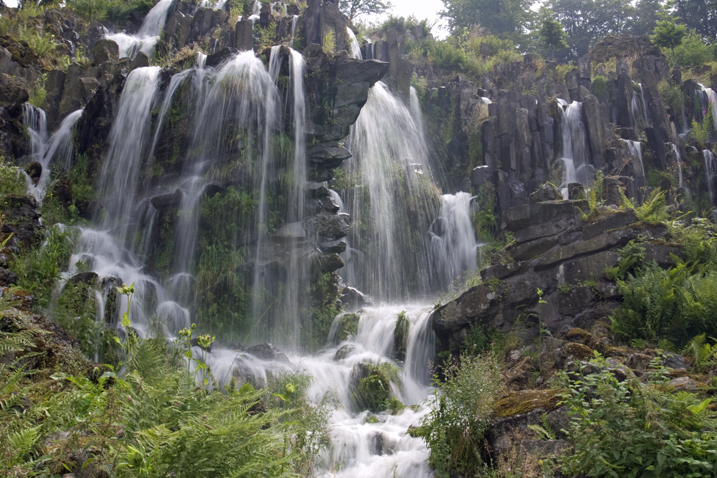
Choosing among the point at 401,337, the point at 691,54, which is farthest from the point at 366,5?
the point at 401,337

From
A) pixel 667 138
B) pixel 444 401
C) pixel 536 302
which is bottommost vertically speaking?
pixel 444 401

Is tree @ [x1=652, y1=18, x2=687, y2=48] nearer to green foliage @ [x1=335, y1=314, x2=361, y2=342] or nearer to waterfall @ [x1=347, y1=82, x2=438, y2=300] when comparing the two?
waterfall @ [x1=347, y1=82, x2=438, y2=300]

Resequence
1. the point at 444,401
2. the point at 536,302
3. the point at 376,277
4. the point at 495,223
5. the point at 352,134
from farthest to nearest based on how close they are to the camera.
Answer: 1. the point at 352,134
2. the point at 495,223
3. the point at 376,277
4. the point at 536,302
5. the point at 444,401

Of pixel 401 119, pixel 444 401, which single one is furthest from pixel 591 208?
pixel 401 119

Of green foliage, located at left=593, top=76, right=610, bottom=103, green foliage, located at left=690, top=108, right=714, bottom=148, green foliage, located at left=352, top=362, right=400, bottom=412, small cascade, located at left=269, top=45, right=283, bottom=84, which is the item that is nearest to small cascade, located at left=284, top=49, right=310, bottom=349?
small cascade, located at left=269, top=45, right=283, bottom=84

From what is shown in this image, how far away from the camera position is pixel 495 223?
15.7 m

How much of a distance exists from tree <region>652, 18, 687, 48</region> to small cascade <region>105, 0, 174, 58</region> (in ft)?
73.2

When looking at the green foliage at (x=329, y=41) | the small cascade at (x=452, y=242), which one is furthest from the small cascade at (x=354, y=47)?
the small cascade at (x=452, y=242)

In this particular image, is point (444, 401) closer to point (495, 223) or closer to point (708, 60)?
point (495, 223)

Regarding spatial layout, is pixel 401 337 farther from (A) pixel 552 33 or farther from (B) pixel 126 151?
(A) pixel 552 33

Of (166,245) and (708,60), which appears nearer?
(166,245)

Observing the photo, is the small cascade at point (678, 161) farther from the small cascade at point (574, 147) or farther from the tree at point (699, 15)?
the tree at point (699, 15)

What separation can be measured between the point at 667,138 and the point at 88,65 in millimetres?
19903

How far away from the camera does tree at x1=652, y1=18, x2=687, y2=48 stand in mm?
23094
